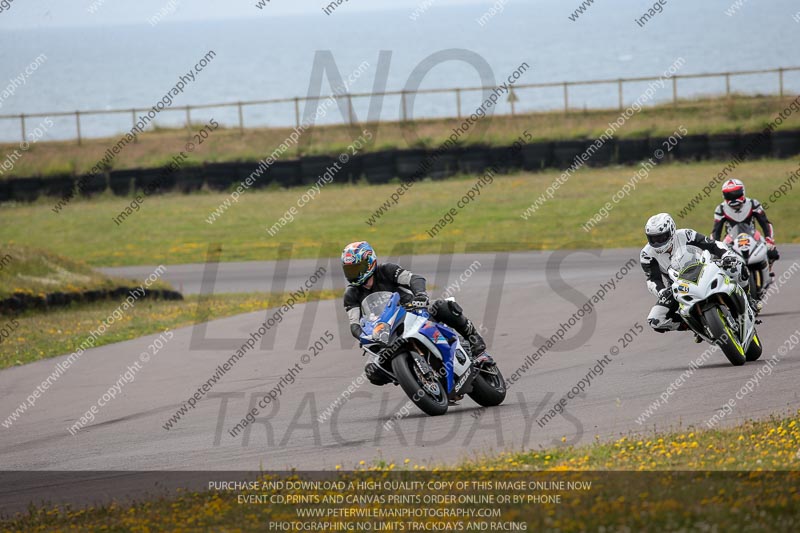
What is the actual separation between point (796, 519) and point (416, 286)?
5.23m

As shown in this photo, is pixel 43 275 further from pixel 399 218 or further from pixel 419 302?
pixel 419 302

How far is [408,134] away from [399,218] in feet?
25.2

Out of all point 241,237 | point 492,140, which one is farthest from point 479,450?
point 492,140

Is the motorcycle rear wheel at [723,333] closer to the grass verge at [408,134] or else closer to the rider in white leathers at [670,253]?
the rider in white leathers at [670,253]

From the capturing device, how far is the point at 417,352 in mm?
10625

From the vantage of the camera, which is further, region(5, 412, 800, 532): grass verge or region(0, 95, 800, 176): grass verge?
region(0, 95, 800, 176): grass verge

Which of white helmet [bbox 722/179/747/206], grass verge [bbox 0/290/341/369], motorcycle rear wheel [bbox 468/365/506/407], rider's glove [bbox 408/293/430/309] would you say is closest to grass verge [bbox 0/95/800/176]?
grass verge [bbox 0/290/341/369]

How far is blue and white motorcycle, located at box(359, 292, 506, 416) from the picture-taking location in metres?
10.5

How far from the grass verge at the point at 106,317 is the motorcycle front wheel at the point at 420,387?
8.89 meters

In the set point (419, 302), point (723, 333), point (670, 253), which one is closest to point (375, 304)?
point (419, 302)

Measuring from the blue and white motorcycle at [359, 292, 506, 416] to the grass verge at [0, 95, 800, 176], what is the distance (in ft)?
94.5

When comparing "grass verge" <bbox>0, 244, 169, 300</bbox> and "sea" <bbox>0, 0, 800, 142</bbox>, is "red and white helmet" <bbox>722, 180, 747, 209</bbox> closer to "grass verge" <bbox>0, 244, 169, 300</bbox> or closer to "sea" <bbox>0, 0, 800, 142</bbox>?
"grass verge" <bbox>0, 244, 169, 300</bbox>

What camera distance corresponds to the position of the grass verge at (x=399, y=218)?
30.7m

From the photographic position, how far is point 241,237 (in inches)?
1361
